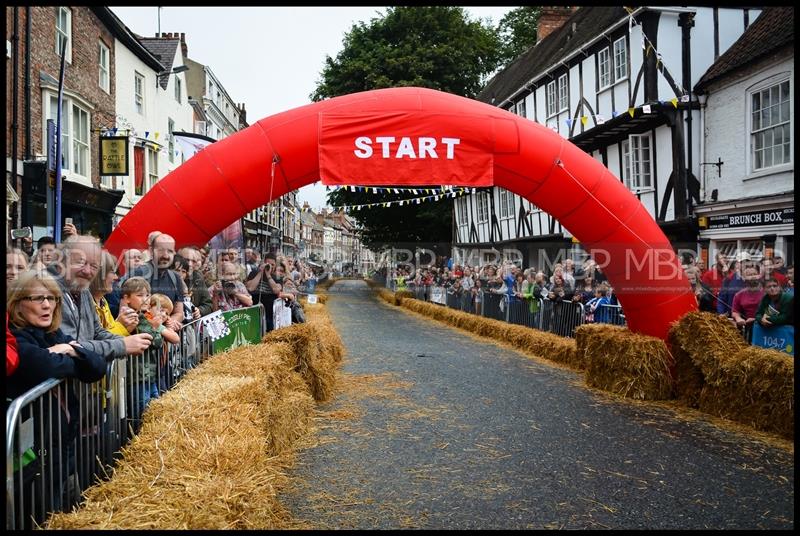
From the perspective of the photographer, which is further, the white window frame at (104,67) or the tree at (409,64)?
the tree at (409,64)

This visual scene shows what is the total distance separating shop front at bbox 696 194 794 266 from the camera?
13.6 metres

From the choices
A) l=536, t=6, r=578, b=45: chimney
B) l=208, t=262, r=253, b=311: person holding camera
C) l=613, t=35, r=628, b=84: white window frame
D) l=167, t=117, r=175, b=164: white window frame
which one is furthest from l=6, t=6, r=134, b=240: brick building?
l=536, t=6, r=578, b=45: chimney

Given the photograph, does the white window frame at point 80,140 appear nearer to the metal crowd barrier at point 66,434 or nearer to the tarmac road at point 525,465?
the tarmac road at point 525,465

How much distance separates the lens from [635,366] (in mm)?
8828

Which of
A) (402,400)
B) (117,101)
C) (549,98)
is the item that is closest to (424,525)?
(402,400)

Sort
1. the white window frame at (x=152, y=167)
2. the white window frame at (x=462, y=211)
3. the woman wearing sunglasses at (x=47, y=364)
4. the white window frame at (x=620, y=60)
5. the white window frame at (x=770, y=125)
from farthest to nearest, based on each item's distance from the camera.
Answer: the white window frame at (x=462, y=211), the white window frame at (x=152, y=167), the white window frame at (x=620, y=60), the white window frame at (x=770, y=125), the woman wearing sunglasses at (x=47, y=364)

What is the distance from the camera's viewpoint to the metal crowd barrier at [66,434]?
3266 mm

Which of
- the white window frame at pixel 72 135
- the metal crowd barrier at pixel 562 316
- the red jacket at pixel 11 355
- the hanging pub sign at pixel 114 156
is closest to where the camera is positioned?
the red jacket at pixel 11 355

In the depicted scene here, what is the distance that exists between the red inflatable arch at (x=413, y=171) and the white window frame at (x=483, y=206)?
25.3 m

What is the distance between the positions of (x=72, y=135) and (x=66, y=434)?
16.4m

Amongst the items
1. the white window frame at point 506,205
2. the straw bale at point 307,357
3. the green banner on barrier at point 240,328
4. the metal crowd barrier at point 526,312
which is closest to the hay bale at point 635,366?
the straw bale at point 307,357

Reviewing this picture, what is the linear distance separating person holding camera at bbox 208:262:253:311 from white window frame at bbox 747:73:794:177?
1132 centimetres

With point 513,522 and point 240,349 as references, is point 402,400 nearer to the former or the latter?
point 240,349

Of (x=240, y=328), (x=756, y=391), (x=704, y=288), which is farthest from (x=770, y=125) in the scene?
(x=240, y=328)
